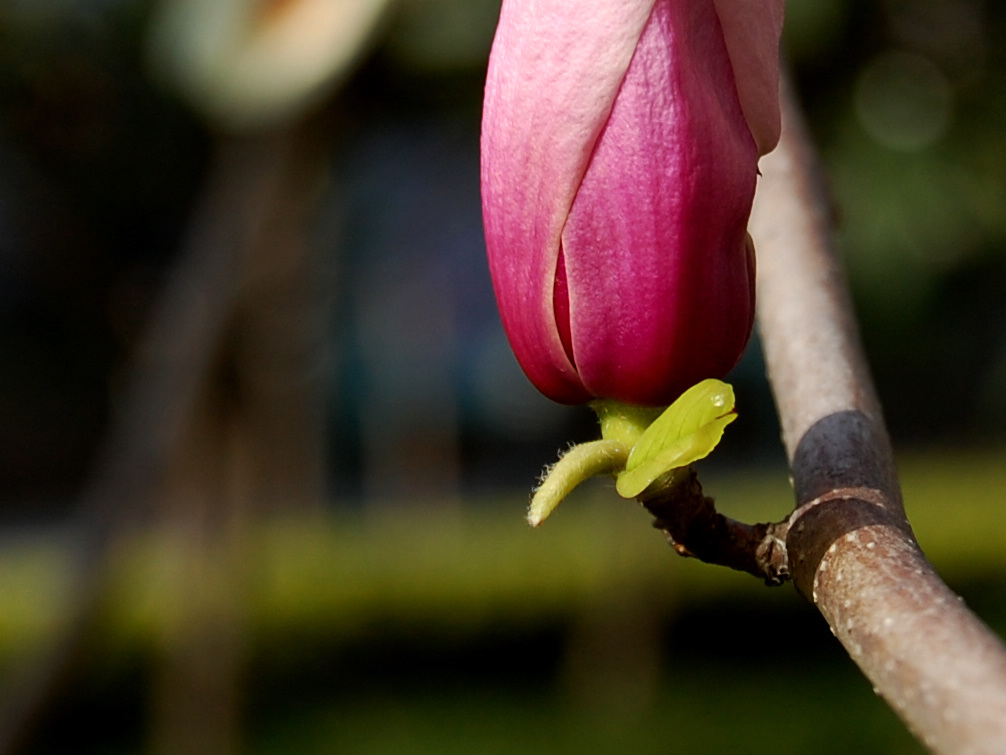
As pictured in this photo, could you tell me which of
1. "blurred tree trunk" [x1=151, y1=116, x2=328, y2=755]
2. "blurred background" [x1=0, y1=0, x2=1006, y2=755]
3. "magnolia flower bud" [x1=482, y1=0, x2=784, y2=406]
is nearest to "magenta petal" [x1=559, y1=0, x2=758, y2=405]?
"magnolia flower bud" [x1=482, y1=0, x2=784, y2=406]

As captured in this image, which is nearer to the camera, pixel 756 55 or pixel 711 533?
pixel 756 55

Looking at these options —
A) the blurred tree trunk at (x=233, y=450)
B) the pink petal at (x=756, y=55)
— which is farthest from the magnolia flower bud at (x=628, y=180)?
the blurred tree trunk at (x=233, y=450)

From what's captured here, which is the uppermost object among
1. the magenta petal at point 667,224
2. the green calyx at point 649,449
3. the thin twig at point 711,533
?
the magenta petal at point 667,224

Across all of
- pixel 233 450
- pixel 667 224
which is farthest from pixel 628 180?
pixel 233 450

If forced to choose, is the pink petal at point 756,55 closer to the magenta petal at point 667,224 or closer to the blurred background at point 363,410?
the magenta petal at point 667,224

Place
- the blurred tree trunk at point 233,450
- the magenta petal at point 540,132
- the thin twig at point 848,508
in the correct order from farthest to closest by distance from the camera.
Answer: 1. the blurred tree trunk at point 233,450
2. the magenta petal at point 540,132
3. the thin twig at point 848,508

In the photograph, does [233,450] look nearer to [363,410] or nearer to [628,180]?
[628,180]

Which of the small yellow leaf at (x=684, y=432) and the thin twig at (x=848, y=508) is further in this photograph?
the small yellow leaf at (x=684, y=432)
